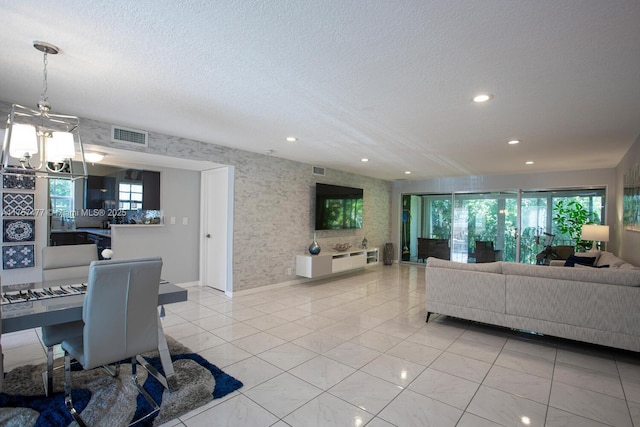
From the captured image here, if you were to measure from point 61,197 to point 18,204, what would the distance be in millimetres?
483

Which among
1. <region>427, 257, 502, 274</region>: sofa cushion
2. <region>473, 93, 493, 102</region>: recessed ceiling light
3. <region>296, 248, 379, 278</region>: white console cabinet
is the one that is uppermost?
<region>473, 93, 493, 102</region>: recessed ceiling light

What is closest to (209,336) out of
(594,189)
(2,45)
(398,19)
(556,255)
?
(2,45)

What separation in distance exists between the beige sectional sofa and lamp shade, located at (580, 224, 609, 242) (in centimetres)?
237

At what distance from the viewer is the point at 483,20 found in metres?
1.73

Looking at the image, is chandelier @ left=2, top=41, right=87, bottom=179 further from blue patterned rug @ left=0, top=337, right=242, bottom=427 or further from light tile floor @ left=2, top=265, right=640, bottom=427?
light tile floor @ left=2, top=265, right=640, bottom=427

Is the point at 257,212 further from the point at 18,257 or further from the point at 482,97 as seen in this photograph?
the point at 482,97

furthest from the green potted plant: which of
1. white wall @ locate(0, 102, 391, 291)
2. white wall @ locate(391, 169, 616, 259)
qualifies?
white wall @ locate(0, 102, 391, 291)

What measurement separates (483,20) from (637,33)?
3.08 feet

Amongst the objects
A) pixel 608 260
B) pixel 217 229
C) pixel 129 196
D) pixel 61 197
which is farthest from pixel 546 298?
pixel 61 197

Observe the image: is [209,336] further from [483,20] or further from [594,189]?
[594,189]

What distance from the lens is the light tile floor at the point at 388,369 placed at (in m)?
2.14

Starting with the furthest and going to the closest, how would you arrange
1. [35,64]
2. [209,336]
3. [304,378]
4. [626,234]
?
[626,234], [209,336], [304,378], [35,64]

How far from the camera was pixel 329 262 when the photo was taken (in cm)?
636

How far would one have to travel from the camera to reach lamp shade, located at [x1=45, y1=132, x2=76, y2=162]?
226 centimetres
